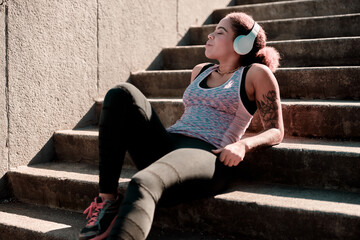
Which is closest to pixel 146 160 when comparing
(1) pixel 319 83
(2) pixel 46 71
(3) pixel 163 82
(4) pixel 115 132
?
(4) pixel 115 132

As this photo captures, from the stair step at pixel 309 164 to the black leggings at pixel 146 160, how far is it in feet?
0.86

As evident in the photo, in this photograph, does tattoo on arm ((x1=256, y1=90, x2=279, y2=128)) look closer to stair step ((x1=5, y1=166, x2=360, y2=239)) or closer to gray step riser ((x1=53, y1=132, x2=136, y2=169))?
stair step ((x1=5, y1=166, x2=360, y2=239))

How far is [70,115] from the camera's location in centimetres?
304

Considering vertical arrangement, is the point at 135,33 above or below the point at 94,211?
above

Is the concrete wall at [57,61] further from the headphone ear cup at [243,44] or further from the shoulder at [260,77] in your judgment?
the shoulder at [260,77]

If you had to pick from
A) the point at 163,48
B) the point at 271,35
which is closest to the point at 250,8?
the point at 271,35

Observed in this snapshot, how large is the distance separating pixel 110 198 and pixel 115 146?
0.27m

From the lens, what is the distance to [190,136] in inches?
79.0

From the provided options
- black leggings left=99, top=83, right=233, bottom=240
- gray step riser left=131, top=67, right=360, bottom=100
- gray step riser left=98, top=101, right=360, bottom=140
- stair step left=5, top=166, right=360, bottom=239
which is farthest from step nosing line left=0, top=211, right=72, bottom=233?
gray step riser left=131, top=67, right=360, bottom=100

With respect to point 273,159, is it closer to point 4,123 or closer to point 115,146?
point 115,146

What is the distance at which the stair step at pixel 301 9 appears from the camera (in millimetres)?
4000

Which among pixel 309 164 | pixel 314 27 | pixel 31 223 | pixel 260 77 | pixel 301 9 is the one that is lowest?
pixel 31 223

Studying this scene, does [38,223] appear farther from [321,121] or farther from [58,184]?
[321,121]

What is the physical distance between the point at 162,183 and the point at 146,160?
14.7 inches
